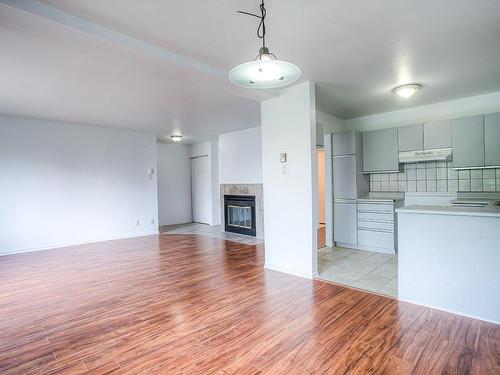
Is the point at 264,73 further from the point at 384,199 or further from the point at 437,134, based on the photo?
the point at 437,134

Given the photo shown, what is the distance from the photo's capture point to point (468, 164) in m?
4.29

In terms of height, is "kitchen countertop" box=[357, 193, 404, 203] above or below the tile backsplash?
below

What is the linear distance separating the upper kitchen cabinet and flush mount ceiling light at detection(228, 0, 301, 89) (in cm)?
388

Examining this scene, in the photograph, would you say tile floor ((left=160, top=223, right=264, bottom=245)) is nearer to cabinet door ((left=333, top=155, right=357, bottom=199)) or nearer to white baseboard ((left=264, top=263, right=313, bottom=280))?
white baseboard ((left=264, top=263, right=313, bottom=280))

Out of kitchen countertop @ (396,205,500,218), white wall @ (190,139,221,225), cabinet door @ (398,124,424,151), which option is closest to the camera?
kitchen countertop @ (396,205,500,218)

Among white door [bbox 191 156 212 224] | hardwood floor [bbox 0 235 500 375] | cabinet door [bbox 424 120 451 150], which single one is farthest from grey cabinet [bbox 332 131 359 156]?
white door [bbox 191 156 212 224]

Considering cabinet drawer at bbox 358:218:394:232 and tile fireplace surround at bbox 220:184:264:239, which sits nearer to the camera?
cabinet drawer at bbox 358:218:394:232

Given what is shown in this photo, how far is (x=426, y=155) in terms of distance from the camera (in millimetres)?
4594

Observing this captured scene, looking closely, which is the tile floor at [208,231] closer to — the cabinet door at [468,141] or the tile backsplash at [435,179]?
the tile backsplash at [435,179]

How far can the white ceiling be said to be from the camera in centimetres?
206

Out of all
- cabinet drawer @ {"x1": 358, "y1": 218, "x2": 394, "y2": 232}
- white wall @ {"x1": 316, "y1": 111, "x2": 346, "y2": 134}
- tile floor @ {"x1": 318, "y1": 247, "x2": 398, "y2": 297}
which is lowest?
tile floor @ {"x1": 318, "y1": 247, "x2": 398, "y2": 297}

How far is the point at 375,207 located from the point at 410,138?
1303 mm

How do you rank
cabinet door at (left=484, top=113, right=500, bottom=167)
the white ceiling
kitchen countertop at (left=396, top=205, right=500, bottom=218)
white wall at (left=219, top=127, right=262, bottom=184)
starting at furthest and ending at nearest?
white wall at (left=219, top=127, right=262, bottom=184)
cabinet door at (left=484, top=113, right=500, bottom=167)
kitchen countertop at (left=396, top=205, right=500, bottom=218)
the white ceiling

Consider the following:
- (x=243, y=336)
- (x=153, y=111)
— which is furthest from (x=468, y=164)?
(x=153, y=111)
